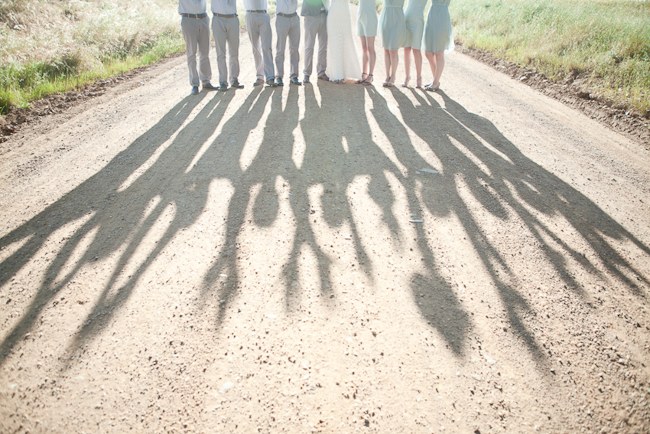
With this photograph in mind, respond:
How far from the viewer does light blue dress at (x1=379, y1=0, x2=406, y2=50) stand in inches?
273

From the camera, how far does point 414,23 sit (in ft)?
23.2

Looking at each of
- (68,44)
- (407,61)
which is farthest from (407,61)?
(68,44)

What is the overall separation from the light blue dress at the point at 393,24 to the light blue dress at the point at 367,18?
205 mm

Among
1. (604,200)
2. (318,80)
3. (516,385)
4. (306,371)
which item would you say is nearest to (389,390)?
(306,371)

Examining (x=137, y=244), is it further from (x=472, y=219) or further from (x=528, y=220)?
(x=528, y=220)

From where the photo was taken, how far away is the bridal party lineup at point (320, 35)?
6910mm

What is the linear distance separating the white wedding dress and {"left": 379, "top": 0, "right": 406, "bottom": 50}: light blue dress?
0.72 m

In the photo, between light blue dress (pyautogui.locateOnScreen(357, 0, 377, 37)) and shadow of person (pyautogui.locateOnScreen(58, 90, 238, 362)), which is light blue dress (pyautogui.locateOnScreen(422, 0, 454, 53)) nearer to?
light blue dress (pyautogui.locateOnScreen(357, 0, 377, 37))

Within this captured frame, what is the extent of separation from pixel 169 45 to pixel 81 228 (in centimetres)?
1053

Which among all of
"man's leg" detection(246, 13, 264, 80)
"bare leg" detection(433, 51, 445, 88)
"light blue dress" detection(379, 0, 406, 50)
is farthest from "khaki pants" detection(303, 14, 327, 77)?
"bare leg" detection(433, 51, 445, 88)

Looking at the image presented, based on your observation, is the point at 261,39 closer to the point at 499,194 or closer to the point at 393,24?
the point at 393,24

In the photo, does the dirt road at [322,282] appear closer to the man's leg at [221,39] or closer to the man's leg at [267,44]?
the man's leg at [221,39]

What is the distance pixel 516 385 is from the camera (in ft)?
7.43

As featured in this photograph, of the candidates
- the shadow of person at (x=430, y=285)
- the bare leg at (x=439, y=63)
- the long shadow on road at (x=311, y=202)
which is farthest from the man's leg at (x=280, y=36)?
the shadow of person at (x=430, y=285)
